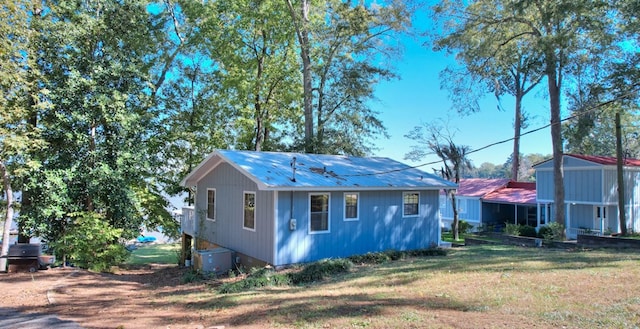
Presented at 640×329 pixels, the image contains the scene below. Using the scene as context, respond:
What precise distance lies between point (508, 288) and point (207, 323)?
17.8ft

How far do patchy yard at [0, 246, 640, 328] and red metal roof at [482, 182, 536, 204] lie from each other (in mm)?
18629

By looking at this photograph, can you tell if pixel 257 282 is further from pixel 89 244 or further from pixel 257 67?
pixel 257 67

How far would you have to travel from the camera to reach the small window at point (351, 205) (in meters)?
12.9

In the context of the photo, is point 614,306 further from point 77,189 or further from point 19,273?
point 77,189

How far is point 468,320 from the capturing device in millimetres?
5461

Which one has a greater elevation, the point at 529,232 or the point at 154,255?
the point at 529,232

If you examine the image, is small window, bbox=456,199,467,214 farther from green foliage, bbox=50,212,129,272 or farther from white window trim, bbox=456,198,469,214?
green foliage, bbox=50,212,129,272

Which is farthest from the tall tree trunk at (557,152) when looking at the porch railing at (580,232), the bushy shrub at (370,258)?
the bushy shrub at (370,258)

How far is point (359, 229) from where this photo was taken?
519 inches

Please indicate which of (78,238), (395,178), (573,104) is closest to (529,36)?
(573,104)

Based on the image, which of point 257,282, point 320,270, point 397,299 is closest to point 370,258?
point 320,270

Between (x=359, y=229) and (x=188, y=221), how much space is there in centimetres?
830

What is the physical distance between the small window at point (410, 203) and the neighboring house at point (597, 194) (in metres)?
14.7

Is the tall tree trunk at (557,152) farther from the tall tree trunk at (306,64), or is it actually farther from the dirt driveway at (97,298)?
the dirt driveway at (97,298)
